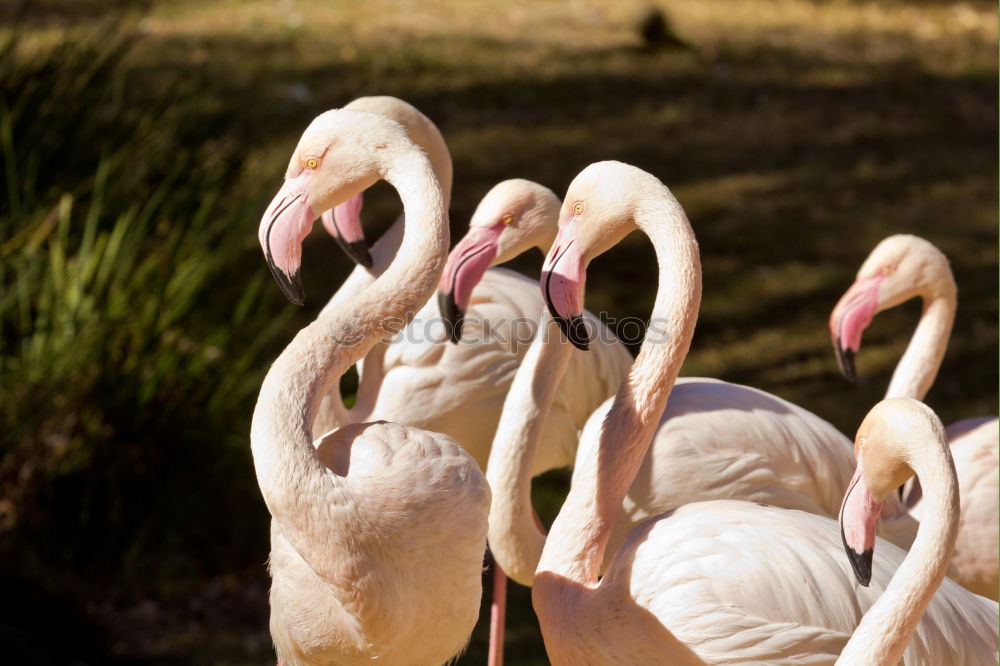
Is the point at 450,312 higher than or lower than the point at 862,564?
higher

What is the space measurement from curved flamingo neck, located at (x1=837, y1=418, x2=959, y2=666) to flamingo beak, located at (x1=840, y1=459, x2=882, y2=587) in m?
0.08

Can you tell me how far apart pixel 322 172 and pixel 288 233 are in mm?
159

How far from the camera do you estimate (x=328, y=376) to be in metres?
2.61

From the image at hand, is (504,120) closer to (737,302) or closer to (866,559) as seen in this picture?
(737,302)

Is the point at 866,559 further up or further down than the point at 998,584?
further up

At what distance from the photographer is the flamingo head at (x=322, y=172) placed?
271 cm

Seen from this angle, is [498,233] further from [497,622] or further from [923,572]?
[923,572]

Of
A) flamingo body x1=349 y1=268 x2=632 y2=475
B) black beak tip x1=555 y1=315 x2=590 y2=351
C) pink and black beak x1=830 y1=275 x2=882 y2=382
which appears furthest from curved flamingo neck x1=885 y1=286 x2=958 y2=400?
black beak tip x1=555 y1=315 x2=590 y2=351

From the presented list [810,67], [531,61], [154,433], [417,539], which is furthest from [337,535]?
[810,67]

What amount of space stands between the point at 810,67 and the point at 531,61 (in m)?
2.44

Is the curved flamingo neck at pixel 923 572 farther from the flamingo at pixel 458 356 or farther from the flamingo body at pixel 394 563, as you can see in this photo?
the flamingo at pixel 458 356

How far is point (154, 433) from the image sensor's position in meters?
4.80

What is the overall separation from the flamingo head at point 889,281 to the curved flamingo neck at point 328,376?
1689mm

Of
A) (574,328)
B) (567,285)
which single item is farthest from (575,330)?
(567,285)
